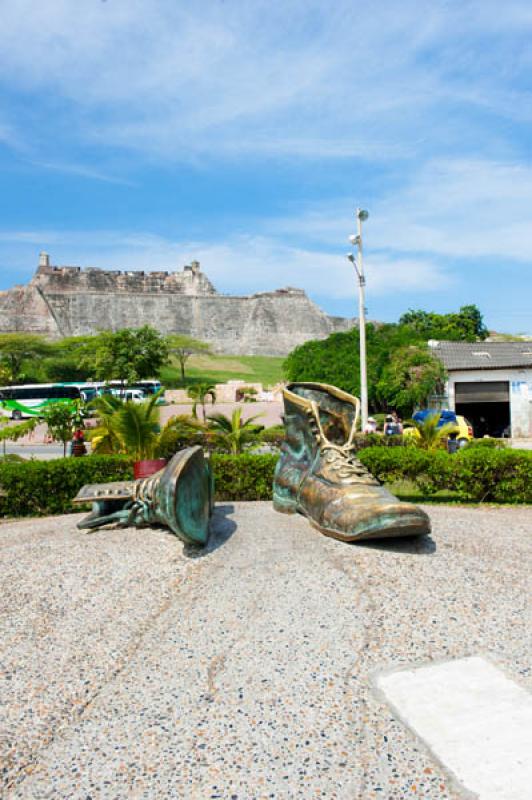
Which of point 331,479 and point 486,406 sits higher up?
point 331,479

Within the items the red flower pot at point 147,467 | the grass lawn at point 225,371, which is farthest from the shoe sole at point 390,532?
the grass lawn at point 225,371

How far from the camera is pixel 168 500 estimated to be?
3844 mm

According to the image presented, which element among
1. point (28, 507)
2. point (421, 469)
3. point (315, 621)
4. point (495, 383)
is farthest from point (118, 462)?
point (495, 383)

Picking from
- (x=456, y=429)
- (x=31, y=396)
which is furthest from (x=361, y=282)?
(x=31, y=396)

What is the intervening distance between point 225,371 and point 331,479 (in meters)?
51.9

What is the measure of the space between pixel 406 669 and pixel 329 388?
105 inches

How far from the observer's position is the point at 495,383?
21438 millimetres

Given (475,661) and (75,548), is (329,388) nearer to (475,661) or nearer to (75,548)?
(75,548)

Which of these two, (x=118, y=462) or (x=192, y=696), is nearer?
(x=192, y=696)

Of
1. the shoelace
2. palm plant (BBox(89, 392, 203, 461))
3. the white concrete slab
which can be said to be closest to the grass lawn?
palm plant (BBox(89, 392, 203, 461))

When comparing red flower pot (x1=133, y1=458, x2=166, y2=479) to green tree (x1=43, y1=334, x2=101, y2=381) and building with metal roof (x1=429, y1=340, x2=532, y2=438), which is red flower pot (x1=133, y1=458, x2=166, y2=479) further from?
green tree (x1=43, y1=334, x2=101, y2=381)

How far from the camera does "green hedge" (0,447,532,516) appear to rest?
7402mm

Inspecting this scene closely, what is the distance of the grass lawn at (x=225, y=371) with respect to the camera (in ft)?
165

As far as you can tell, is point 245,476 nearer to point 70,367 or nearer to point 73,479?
point 73,479
